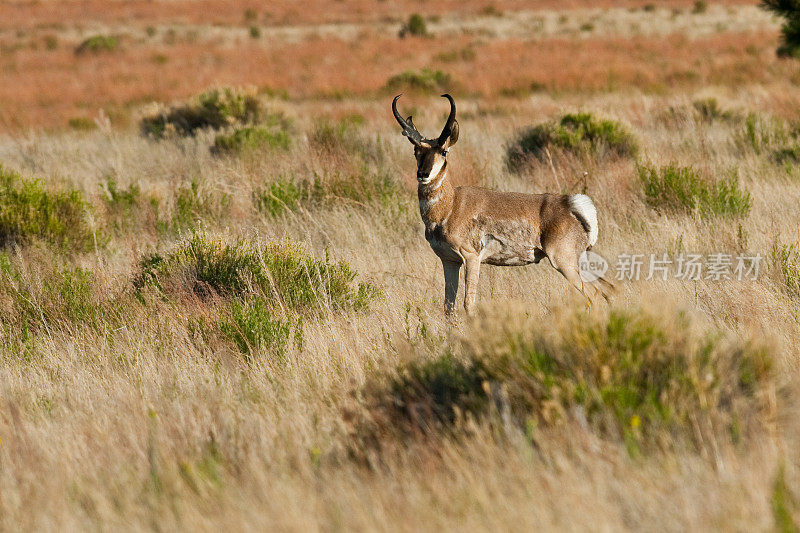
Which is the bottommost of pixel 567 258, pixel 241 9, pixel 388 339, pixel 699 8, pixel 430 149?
pixel 388 339

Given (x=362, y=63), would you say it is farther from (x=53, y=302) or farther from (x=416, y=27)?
(x=53, y=302)

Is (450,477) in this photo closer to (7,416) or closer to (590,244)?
(7,416)

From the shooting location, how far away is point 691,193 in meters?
8.52

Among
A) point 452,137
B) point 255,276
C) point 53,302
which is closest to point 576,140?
point 452,137

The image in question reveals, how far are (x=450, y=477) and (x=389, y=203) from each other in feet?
20.6

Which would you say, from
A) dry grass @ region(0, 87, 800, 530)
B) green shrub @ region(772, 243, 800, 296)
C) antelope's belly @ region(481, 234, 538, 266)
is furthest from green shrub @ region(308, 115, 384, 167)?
green shrub @ region(772, 243, 800, 296)

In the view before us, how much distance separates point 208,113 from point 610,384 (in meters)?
15.1

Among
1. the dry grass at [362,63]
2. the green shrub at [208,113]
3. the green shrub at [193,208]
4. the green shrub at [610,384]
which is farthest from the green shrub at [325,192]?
the dry grass at [362,63]

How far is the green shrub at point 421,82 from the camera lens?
2328 centimetres

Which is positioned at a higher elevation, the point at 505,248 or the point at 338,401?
the point at 505,248

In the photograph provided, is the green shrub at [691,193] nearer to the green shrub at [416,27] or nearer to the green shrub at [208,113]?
the green shrub at [208,113]

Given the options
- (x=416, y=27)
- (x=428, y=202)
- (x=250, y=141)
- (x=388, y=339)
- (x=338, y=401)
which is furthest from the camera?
(x=416, y=27)

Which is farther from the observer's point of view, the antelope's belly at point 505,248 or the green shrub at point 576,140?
the green shrub at point 576,140

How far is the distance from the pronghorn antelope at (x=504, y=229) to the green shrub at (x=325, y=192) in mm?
3360
